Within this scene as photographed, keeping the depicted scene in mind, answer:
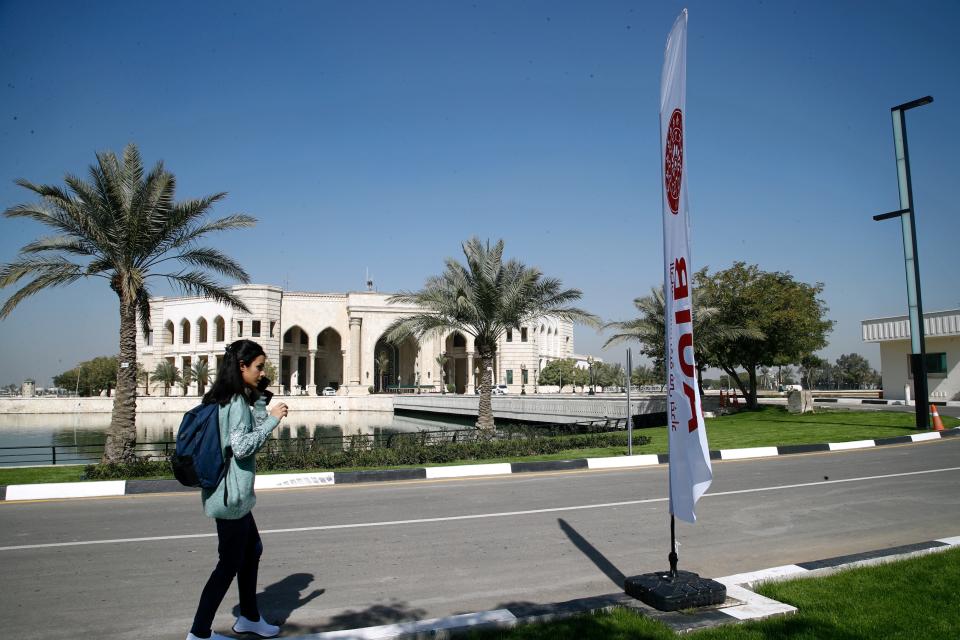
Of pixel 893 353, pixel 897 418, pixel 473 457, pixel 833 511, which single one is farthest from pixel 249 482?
pixel 893 353

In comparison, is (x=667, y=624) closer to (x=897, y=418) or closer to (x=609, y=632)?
(x=609, y=632)

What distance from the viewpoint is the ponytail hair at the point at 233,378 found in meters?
3.79

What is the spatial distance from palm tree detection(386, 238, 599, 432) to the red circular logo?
1636cm

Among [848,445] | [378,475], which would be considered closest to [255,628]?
[378,475]

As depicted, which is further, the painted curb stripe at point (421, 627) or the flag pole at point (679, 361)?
the flag pole at point (679, 361)

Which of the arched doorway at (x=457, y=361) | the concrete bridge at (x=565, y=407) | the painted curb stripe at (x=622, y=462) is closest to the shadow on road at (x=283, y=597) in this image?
the painted curb stripe at (x=622, y=462)

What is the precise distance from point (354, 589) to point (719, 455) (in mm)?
11648

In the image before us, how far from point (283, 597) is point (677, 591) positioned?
2.96 meters

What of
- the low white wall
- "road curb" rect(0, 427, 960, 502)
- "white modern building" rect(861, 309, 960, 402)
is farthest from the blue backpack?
the low white wall

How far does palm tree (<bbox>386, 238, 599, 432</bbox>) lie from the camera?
21.2 metres

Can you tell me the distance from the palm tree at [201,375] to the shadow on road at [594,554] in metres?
66.8

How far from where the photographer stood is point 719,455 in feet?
48.8

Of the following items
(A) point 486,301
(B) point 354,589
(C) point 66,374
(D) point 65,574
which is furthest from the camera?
(C) point 66,374

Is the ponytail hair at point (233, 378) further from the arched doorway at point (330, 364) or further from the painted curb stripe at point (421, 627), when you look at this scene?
the arched doorway at point (330, 364)
